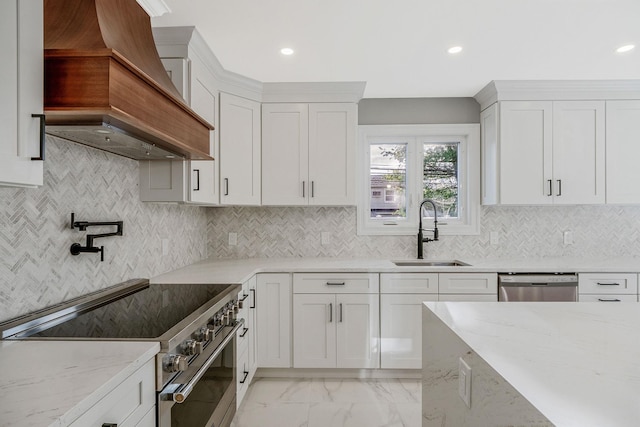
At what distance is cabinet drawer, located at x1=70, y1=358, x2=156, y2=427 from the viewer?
0.83 m

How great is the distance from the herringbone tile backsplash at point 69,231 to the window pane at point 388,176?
200 cm

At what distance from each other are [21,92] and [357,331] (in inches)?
98.3

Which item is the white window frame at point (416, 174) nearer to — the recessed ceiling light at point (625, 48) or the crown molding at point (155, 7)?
the recessed ceiling light at point (625, 48)

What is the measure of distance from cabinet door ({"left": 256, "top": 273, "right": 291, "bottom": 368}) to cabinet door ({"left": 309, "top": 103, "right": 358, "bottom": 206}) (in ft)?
2.52

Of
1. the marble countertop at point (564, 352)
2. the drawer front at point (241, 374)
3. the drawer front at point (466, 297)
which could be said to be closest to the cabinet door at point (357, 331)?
the drawer front at point (466, 297)

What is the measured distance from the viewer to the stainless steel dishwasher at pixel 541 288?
2.68m

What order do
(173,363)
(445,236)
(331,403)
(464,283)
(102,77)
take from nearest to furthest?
1. (102,77)
2. (173,363)
3. (331,403)
4. (464,283)
5. (445,236)

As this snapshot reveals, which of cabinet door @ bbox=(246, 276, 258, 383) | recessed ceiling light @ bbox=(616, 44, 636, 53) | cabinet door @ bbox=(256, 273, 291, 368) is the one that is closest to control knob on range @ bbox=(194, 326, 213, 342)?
cabinet door @ bbox=(246, 276, 258, 383)

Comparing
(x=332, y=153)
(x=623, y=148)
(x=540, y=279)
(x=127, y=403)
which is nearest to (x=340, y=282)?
(x=332, y=153)

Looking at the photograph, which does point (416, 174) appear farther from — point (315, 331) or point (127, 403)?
point (127, 403)

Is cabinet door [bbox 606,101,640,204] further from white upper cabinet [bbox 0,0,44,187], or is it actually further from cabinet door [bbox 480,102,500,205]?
white upper cabinet [bbox 0,0,44,187]

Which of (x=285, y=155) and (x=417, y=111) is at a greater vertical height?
(x=417, y=111)

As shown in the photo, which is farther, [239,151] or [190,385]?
[239,151]

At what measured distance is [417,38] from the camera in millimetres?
2248
